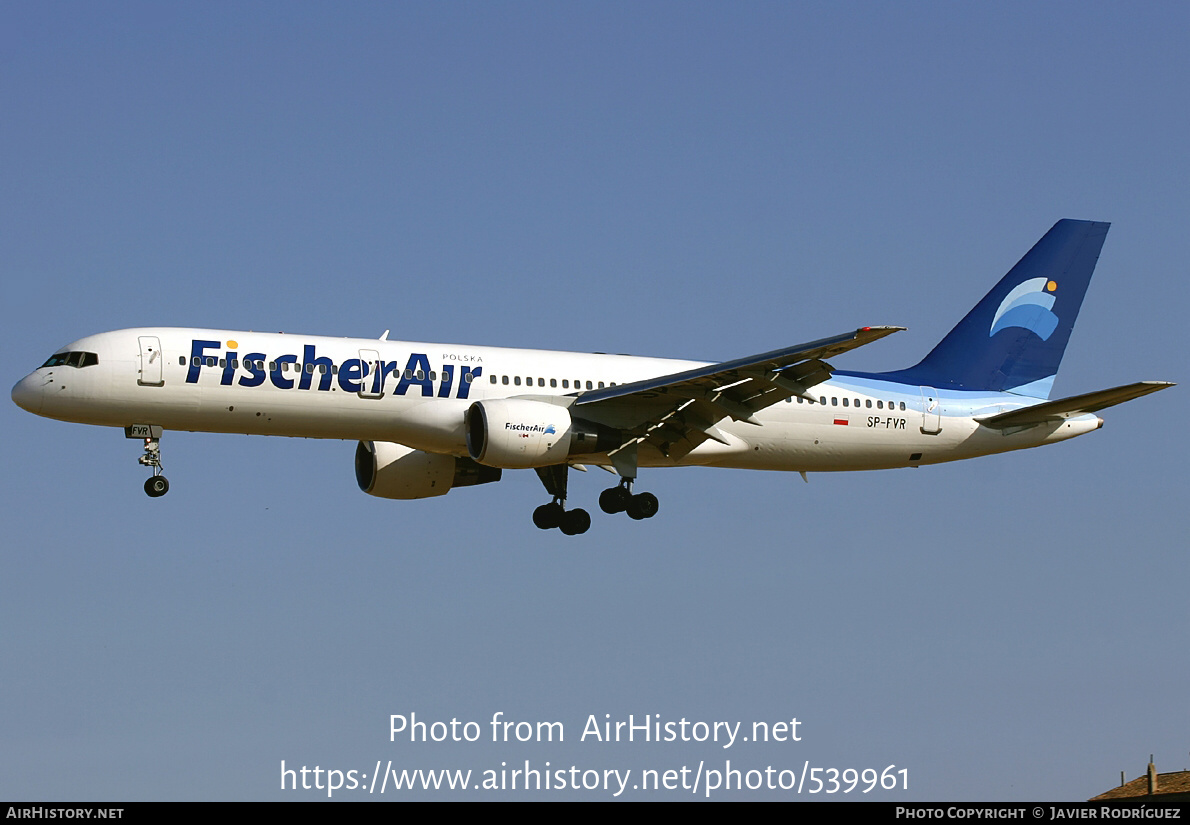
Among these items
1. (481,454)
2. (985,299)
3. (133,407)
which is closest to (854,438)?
(985,299)

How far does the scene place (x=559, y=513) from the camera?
4750 cm

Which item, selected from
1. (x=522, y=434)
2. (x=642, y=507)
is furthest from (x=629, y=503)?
(x=522, y=434)

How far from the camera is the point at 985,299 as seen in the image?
51375 mm

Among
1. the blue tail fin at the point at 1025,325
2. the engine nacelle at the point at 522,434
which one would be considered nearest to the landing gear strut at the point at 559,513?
the engine nacelle at the point at 522,434

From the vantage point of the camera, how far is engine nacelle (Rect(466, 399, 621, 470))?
4188cm

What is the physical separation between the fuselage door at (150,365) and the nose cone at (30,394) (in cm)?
251

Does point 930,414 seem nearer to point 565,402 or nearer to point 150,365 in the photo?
point 565,402

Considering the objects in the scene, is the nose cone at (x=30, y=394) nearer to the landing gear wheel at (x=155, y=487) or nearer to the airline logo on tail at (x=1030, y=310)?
the landing gear wheel at (x=155, y=487)

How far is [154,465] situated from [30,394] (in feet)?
11.2

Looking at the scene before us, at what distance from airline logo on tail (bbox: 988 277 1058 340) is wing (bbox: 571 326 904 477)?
1003cm

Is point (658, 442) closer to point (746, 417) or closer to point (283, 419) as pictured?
point (746, 417)

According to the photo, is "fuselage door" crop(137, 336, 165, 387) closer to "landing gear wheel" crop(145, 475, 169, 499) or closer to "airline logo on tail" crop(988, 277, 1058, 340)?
"landing gear wheel" crop(145, 475, 169, 499)

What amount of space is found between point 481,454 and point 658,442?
5261 mm

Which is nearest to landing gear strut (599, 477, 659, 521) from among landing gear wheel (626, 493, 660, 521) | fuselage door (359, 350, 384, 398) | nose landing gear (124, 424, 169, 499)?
landing gear wheel (626, 493, 660, 521)
